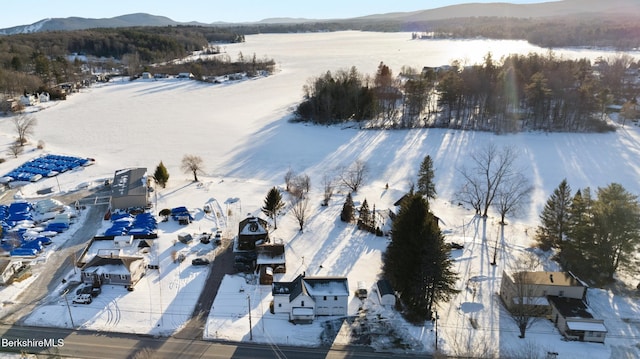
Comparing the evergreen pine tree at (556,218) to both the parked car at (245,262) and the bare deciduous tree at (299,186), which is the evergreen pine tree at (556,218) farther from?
the parked car at (245,262)

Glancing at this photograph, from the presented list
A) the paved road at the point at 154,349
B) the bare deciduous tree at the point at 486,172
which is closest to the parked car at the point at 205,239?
the paved road at the point at 154,349

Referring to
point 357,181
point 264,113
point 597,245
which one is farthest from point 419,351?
point 264,113

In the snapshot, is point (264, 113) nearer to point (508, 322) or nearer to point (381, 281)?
point (381, 281)

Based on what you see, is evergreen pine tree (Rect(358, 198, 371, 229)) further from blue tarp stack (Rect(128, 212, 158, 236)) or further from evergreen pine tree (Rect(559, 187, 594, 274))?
blue tarp stack (Rect(128, 212, 158, 236))

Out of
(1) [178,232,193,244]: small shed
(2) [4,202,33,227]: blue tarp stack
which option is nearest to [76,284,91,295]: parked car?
(1) [178,232,193,244]: small shed

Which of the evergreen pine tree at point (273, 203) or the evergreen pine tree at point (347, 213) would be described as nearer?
the evergreen pine tree at point (273, 203)

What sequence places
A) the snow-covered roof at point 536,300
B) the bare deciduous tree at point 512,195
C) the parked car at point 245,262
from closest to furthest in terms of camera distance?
the snow-covered roof at point 536,300
the parked car at point 245,262
the bare deciduous tree at point 512,195

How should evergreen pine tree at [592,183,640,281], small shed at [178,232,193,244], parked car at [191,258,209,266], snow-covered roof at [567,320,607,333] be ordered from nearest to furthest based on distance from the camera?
snow-covered roof at [567,320,607,333], evergreen pine tree at [592,183,640,281], parked car at [191,258,209,266], small shed at [178,232,193,244]
